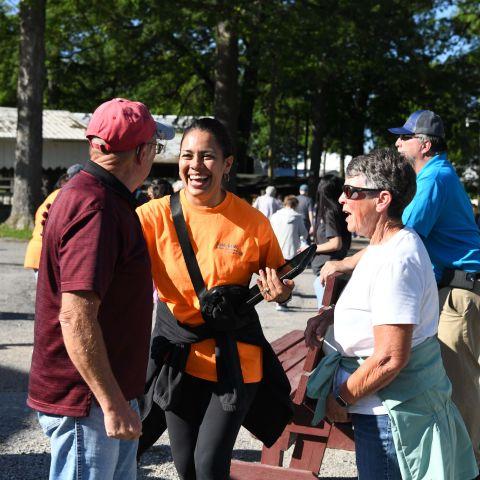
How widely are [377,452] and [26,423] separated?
3302 mm

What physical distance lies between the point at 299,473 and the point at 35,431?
6.65ft

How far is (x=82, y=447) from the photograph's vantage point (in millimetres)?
2479

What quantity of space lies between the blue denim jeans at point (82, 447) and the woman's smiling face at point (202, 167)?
1270mm

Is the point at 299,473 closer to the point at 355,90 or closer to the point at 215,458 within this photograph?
the point at 215,458

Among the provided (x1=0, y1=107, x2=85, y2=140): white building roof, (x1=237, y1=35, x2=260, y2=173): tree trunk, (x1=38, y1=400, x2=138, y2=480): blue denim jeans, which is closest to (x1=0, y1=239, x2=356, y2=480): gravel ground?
(x1=38, y1=400, x2=138, y2=480): blue denim jeans

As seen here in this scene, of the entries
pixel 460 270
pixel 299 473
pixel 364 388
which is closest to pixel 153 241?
pixel 364 388

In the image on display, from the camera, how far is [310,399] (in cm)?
326

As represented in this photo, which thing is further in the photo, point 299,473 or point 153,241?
point 299,473

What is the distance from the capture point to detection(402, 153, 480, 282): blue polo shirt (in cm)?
430

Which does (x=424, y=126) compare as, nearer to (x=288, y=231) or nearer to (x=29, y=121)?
(x=288, y=231)

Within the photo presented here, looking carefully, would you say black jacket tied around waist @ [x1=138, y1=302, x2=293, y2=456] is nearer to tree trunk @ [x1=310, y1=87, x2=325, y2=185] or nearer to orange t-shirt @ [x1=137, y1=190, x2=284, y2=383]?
orange t-shirt @ [x1=137, y1=190, x2=284, y2=383]

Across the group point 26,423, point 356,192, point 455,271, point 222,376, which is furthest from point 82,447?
point 26,423

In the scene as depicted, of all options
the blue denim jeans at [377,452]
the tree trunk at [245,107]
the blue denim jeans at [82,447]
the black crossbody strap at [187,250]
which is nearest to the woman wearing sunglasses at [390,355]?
the blue denim jeans at [377,452]

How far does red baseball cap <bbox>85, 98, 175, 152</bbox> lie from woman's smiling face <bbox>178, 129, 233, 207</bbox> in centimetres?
88
